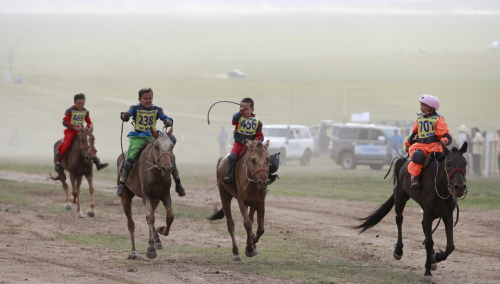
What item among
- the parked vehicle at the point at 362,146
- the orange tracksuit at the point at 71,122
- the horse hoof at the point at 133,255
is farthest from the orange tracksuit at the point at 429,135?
the parked vehicle at the point at 362,146

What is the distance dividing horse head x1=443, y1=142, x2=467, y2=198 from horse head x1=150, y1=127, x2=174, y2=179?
3.98m

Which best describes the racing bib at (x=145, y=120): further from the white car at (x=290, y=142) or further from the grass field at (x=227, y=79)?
the grass field at (x=227, y=79)

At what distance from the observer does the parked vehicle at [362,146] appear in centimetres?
3749

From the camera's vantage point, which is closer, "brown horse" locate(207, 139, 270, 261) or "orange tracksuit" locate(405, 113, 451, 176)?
"orange tracksuit" locate(405, 113, 451, 176)

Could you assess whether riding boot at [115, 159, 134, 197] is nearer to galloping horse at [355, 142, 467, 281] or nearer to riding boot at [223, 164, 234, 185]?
riding boot at [223, 164, 234, 185]

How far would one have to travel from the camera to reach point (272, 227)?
16.7m

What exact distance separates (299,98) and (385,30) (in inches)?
4379

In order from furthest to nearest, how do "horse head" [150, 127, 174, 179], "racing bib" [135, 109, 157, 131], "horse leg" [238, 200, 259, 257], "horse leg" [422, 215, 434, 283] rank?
"racing bib" [135, 109, 157, 131], "horse leg" [238, 200, 259, 257], "horse head" [150, 127, 174, 179], "horse leg" [422, 215, 434, 283]

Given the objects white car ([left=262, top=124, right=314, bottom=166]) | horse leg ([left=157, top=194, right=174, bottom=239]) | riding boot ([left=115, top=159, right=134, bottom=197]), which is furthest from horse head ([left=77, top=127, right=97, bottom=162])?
white car ([left=262, top=124, right=314, bottom=166])

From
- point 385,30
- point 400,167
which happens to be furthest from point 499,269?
point 385,30

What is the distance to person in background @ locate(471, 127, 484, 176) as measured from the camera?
3309 centimetres

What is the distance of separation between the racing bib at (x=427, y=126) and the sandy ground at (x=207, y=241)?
2.04m

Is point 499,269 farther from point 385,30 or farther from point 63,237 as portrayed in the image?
point 385,30

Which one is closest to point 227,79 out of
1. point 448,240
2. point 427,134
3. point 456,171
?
point 427,134
